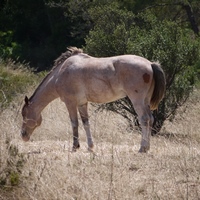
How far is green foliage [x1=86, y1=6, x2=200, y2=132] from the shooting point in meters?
13.4

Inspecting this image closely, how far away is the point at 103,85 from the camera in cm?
1081

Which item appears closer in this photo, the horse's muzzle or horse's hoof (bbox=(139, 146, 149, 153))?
horse's hoof (bbox=(139, 146, 149, 153))

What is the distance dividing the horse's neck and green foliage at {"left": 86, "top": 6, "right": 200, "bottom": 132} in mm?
2376

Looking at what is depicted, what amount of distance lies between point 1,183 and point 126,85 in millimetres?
3122

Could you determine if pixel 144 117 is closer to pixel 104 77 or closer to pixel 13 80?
pixel 104 77

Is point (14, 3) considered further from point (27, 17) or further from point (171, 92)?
point (171, 92)

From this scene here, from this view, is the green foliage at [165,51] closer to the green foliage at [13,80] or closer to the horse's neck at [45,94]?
the horse's neck at [45,94]

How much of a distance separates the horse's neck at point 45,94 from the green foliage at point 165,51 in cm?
238

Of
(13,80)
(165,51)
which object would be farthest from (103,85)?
(13,80)

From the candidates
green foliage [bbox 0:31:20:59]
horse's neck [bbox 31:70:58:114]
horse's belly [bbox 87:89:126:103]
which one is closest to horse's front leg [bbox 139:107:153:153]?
horse's belly [bbox 87:89:126:103]

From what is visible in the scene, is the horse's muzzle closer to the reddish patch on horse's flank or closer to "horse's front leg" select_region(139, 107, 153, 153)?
"horse's front leg" select_region(139, 107, 153, 153)

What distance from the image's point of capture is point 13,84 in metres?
19.2

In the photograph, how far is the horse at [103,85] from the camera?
34.3ft

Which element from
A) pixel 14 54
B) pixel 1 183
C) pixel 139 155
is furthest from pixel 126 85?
pixel 14 54
